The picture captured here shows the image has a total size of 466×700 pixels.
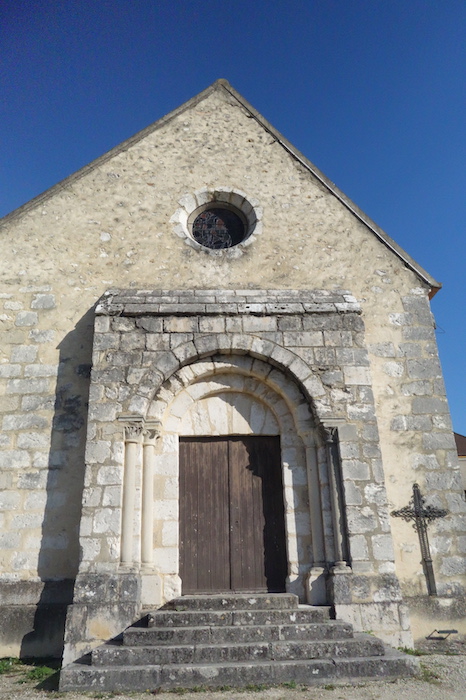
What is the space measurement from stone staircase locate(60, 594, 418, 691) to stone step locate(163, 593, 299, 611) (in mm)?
46

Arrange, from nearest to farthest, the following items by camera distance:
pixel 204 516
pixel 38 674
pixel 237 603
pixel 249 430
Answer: pixel 38 674 < pixel 237 603 < pixel 204 516 < pixel 249 430

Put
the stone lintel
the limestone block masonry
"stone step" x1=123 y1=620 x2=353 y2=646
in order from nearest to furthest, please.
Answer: "stone step" x1=123 y1=620 x2=353 y2=646
the limestone block masonry
the stone lintel

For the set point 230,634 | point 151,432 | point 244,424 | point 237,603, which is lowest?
point 230,634

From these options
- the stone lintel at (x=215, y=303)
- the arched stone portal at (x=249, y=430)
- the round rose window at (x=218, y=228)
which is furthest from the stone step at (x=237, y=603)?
the round rose window at (x=218, y=228)

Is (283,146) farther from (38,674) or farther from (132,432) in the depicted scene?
(38,674)

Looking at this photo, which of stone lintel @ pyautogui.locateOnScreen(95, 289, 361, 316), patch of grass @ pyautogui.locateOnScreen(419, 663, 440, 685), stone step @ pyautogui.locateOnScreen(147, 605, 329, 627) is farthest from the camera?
stone lintel @ pyautogui.locateOnScreen(95, 289, 361, 316)

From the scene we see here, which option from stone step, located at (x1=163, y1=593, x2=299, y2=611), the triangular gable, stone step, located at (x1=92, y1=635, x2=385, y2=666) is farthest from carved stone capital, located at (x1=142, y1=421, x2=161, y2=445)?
the triangular gable

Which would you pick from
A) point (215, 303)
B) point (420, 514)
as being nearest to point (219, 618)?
point (420, 514)

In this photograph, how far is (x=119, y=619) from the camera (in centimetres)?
559

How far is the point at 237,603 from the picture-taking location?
5719 mm

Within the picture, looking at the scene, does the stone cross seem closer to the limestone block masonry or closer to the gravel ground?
the limestone block masonry

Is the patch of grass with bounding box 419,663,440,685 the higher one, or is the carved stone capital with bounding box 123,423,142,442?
the carved stone capital with bounding box 123,423,142,442

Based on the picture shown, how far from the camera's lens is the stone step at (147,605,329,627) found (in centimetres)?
540

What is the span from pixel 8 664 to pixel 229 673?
2614 millimetres
